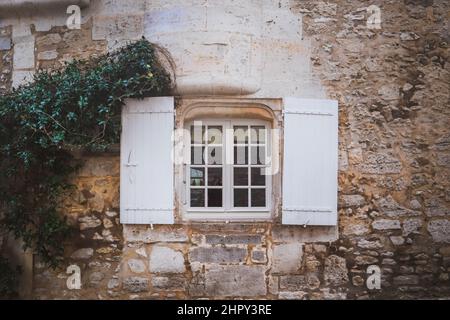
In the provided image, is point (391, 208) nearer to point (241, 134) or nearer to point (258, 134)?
point (258, 134)

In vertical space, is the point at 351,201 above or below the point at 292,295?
above

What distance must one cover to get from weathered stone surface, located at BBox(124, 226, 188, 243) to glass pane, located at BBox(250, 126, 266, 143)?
1.28 metres

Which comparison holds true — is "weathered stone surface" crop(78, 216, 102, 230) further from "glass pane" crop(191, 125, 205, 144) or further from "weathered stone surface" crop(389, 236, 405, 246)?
"weathered stone surface" crop(389, 236, 405, 246)

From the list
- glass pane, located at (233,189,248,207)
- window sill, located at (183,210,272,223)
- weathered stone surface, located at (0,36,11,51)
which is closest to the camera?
window sill, located at (183,210,272,223)

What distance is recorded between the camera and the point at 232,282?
5281 millimetres

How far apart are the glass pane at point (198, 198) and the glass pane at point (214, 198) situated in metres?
0.08

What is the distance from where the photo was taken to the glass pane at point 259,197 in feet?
18.0

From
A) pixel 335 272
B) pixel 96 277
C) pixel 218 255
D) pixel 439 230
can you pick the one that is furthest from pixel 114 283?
pixel 439 230

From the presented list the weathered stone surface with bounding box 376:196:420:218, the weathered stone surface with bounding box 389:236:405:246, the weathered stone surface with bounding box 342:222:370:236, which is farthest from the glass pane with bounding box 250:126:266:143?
the weathered stone surface with bounding box 389:236:405:246

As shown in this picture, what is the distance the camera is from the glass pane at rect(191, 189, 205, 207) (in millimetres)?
5445

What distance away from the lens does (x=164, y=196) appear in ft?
17.2

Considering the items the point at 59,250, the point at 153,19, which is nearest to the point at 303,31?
the point at 153,19

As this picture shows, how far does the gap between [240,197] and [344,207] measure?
115 cm

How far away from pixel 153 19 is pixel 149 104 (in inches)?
36.8
